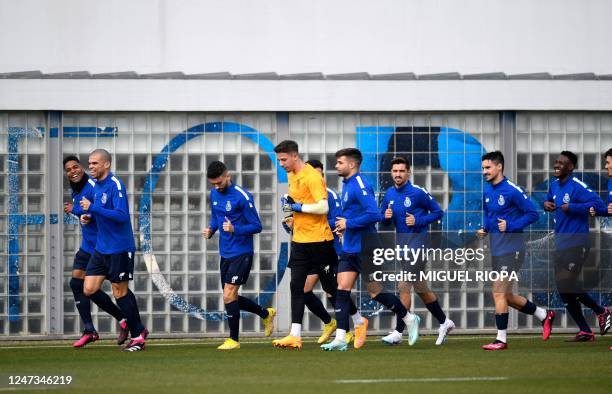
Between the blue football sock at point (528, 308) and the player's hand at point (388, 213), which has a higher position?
the player's hand at point (388, 213)

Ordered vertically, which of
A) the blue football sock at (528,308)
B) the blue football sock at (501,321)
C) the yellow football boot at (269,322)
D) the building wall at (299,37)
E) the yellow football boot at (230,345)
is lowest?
the yellow football boot at (230,345)

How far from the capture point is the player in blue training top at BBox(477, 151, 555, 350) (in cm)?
1549

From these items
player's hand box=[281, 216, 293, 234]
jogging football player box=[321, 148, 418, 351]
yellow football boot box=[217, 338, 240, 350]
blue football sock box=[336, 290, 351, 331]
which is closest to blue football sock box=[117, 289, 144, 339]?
yellow football boot box=[217, 338, 240, 350]

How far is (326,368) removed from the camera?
13.1 m

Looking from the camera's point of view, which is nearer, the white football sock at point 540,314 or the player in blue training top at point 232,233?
the player in blue training top at point 232,233

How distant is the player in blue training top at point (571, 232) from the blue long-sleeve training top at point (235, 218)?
3560 mm

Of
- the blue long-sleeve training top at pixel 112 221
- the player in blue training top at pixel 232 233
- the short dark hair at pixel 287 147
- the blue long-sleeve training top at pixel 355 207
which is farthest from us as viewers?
the player in blue training top at pixel 232 233

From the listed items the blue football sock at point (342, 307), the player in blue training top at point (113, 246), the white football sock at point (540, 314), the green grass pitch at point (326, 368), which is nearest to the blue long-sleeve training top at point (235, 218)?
the player in blue training top at point (113, 246)

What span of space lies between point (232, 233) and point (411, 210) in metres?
2.27

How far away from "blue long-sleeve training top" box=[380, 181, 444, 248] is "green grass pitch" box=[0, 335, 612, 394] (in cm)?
126

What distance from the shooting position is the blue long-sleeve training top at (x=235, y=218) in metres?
16.0

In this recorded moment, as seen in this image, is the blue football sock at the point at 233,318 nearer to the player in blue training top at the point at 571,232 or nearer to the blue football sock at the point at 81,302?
the blue football sock at the point at 81,302

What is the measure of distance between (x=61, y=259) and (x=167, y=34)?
13.8 ft

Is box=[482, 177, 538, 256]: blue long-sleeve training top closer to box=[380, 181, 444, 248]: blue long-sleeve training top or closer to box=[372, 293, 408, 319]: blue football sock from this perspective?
box=[380, 181, 444, 248]: blue long-sleeve training top
